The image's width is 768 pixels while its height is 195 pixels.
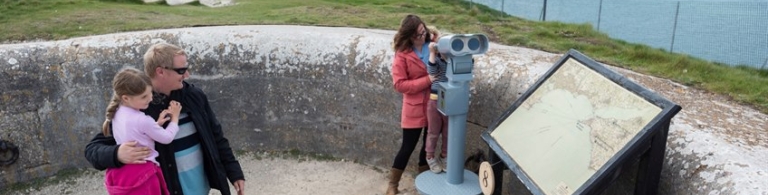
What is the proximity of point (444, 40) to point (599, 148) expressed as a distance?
118 cm

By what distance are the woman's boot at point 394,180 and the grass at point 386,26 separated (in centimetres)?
206

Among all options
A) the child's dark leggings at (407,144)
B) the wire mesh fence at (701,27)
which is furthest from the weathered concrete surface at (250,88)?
the wire mesh fence at (701,27)

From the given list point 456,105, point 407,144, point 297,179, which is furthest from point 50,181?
point 456,105

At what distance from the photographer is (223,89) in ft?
18.3

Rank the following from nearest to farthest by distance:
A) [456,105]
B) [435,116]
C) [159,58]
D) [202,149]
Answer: [159,58]
[202,149]
[456,105]
[435,116]

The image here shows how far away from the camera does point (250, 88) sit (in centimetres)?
557

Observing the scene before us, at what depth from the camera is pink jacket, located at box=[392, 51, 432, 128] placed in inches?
159

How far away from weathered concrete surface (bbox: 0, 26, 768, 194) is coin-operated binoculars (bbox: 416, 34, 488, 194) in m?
0.53

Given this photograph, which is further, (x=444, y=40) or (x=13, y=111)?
(x=13, y=111)

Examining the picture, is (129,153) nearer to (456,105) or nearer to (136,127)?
(136,127)

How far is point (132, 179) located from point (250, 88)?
2.84m

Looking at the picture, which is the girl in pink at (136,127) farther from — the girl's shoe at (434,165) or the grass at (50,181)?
the grass at (50,181)

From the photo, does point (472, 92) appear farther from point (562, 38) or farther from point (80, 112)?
point (80, 112)

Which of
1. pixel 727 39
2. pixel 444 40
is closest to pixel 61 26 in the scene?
pixel 444 40
